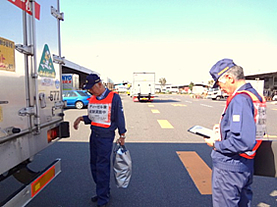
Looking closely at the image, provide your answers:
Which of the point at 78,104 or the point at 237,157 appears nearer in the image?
the point at 237,157

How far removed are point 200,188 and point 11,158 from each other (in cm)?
284

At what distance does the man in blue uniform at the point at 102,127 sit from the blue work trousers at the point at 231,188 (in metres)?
1.51

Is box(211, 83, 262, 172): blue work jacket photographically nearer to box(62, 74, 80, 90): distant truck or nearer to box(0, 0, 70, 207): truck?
box(0, 0, 70, 207): truck

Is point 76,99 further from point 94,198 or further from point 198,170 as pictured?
point 94,198

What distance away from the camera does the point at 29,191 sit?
2.18 m

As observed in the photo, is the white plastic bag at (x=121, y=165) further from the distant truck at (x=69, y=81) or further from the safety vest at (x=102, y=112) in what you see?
the distant truck at (x=69, y=81)

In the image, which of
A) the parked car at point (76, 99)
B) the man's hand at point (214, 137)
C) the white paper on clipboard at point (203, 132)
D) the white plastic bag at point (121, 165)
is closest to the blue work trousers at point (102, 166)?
the white plastic bag at point (121, 165)

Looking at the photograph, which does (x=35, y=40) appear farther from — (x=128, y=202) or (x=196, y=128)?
(x=128, y=202)

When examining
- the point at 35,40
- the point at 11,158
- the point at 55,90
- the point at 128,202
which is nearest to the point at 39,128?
the point at 11,158

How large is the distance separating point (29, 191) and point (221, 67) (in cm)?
230

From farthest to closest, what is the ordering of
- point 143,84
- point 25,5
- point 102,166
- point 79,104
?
point 143,84 < point 79,104 < point 102,166 < point 25,5

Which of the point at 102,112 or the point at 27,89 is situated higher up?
the point at 27,89

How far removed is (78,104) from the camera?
635 inches

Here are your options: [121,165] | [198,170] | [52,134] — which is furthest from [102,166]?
[198,170]
